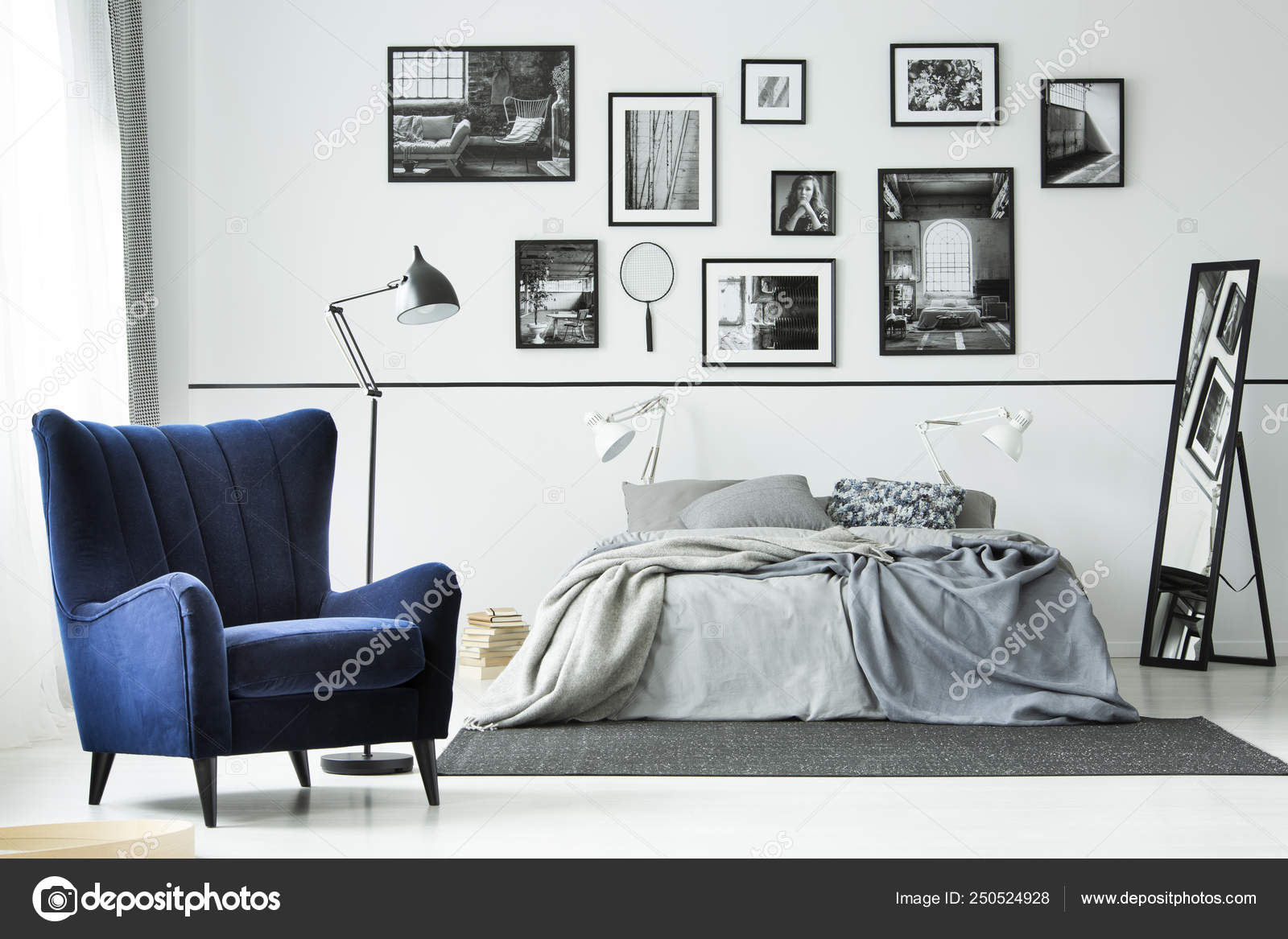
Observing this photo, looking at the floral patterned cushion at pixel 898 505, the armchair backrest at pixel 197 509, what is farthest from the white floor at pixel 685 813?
the floral patterned cushion at pixel 898 505

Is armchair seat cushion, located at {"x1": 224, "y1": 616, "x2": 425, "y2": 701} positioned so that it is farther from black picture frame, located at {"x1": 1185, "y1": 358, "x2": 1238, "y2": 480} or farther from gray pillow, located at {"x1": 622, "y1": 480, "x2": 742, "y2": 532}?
black picture frame, located at {"x1": 1185, "y1": 358, "x2": 1238, "y2": 480}

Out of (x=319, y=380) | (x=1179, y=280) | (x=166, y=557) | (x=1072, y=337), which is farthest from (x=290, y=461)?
(x=1179, y=280)

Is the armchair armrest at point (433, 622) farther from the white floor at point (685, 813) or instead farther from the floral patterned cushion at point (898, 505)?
the floral patterned cushion at point (898, 505)

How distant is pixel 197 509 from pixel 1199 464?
404 cm

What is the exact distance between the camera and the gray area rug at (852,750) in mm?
3043

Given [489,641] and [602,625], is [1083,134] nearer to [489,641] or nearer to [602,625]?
[602,625]

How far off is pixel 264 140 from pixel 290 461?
260 cm

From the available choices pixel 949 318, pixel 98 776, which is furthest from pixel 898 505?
pixel 98 776

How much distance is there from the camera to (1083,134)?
540cm

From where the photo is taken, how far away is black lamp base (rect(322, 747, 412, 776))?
10.3ft

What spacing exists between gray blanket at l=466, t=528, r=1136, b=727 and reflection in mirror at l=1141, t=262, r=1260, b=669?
58.3 inches

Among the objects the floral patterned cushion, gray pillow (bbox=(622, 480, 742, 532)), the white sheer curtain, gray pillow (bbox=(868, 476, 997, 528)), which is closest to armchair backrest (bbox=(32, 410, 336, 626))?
the white sheer curtain

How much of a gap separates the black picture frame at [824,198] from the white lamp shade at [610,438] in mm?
1234
